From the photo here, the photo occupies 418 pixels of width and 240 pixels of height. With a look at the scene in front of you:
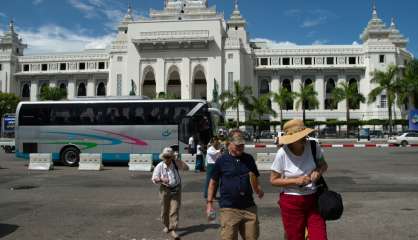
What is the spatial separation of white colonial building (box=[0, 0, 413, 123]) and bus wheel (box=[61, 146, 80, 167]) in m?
50.0

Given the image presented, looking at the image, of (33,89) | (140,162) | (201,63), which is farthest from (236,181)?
(33,89)

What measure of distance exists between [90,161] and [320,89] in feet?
207

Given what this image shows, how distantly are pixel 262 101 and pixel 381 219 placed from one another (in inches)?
2231

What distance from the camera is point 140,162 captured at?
19031 millimetres

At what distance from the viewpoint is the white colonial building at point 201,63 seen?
2891 inches

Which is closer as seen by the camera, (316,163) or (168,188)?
(316,163)

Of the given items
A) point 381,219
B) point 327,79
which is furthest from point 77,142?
point 327,79

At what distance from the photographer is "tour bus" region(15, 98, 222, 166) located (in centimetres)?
2069

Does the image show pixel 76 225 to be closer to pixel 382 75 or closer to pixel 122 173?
pixel 122 173

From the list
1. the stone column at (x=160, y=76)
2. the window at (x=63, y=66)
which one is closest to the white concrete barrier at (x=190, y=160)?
the stone column at (x=160, y=76)

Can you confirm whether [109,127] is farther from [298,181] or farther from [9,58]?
[9,58]

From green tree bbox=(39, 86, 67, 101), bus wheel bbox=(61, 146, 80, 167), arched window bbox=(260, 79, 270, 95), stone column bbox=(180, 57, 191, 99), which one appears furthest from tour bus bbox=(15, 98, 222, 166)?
arched window bbox=(260, 79, 270, 95)

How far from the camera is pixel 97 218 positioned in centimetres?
878

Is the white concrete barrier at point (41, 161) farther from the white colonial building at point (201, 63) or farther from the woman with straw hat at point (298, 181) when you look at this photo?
the white colonial building at point (201, 63)
